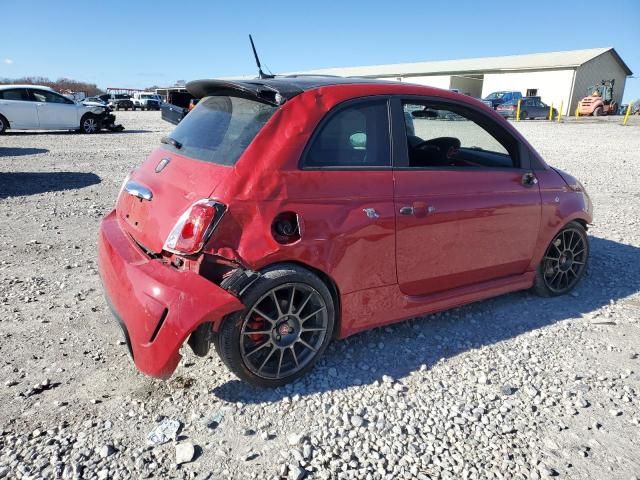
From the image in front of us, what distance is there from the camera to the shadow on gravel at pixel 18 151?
1158 centimetres

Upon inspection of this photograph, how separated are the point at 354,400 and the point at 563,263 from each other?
8.29 ft

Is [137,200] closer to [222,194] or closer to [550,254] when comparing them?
[222,194]

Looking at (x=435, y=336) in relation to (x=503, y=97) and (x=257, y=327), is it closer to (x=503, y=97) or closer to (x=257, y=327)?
(x=257, y=327)

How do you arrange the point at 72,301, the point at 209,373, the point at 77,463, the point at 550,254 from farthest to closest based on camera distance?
the point at 550,254 → the point at 72,301 → the point at 209,373 → the point at 77,463

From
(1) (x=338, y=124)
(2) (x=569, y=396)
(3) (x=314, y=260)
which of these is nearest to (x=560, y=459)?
(2) (x=569, y=396)

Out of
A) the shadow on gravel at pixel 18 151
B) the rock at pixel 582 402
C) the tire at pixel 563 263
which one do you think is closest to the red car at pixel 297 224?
the tire at pixel 563 263

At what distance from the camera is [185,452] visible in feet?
7.50

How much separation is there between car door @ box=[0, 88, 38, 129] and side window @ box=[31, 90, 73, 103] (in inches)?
10.0

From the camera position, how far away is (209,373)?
9.60 ft

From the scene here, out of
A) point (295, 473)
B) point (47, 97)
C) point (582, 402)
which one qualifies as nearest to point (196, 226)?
point (295, 473)

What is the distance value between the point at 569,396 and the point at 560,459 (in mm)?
602

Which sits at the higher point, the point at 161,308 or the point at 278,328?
the point at 161,308

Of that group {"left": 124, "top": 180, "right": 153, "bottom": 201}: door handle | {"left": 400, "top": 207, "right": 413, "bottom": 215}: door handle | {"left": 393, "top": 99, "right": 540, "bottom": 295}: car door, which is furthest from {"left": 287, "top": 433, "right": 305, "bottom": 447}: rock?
{"left": 124, "top": 180, "right": 153, "bottom": 201}: door handle

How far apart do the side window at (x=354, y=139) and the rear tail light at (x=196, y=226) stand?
1.95 feet
